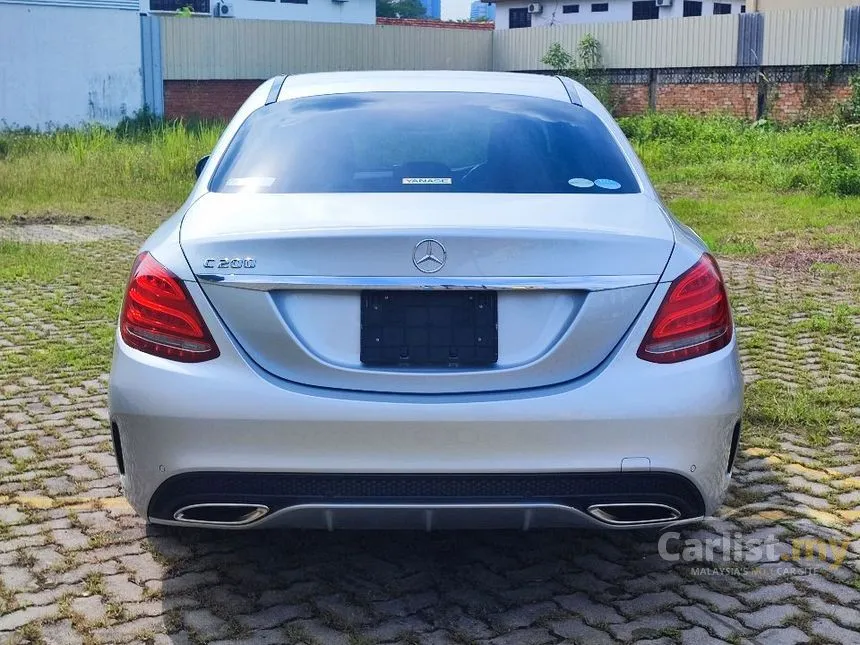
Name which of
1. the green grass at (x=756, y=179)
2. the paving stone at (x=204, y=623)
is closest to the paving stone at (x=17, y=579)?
the paving stone at (x=204, y=623)

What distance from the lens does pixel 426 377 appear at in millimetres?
3113

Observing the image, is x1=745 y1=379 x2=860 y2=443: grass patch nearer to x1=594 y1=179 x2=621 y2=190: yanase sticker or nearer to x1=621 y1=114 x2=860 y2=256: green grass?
x1=594 y1=179 x2=621 y2=190: yanase sticker

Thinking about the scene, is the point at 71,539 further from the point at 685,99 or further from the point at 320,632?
the point at 685,99

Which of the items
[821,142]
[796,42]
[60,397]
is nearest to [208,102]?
[796,42]

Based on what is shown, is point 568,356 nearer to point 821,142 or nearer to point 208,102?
point 821,142

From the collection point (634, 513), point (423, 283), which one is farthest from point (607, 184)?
point (634, 513)

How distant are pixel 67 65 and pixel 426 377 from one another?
28569 millimetres

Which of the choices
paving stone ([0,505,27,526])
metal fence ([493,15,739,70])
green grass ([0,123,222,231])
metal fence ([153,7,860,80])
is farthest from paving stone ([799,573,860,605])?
metal fence ([493,15,739,70])

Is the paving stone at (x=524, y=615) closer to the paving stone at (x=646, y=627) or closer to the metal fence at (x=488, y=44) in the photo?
the paving stone at (x=646, y=627)

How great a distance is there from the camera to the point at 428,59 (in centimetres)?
3359

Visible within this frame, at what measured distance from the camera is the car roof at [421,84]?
14.4 ft

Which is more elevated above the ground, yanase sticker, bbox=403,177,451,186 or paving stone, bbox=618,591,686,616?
yanase sticker, bbox=403,177,451,186

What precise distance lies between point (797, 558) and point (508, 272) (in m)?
1.57

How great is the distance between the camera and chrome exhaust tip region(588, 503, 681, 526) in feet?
10.4
